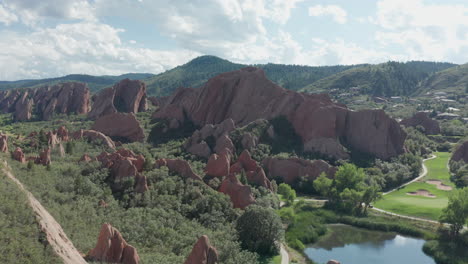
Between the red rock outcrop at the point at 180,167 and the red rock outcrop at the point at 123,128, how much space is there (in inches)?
1619

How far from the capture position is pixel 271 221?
41.5 metres

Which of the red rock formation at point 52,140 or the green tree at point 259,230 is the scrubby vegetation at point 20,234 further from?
the red rock formation at point 52,140

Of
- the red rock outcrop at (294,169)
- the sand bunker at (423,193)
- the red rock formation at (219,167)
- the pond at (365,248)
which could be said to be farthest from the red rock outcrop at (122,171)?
the sand bunker at (423,193)

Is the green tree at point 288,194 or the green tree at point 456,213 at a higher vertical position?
→ the green tree at point 456,213

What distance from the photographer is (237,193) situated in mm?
49031

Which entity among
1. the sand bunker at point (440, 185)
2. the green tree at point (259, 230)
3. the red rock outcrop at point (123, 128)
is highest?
the red rock outcrop at point (123, 128)

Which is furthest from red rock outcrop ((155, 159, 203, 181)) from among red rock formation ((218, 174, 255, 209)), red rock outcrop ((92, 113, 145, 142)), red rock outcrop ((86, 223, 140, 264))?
red rock outcrop ((92, 113, 145, 142))

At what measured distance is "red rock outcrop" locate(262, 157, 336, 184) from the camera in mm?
70750

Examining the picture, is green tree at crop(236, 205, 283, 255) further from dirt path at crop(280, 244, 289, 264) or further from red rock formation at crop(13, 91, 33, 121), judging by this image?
red rock formation at crop(13, 91, 33, 121)

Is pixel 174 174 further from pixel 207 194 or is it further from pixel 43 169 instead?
pixel 43 169

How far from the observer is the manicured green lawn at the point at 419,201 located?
189ft

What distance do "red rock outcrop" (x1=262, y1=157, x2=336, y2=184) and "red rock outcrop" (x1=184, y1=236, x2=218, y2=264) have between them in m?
42.9

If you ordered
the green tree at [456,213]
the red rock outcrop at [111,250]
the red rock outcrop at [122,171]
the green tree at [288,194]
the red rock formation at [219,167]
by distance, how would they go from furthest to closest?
the green tree at [288,194] → the red rock formation at [219,167] → the green tree at [456,213] → the red rock outcrop at [122,171] → the red rock outcrop at [111,250]

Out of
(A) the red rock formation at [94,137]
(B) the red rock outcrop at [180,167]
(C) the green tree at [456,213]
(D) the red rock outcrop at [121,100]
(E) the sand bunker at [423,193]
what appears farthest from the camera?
(D) the red rock outcrop at [121,100]
